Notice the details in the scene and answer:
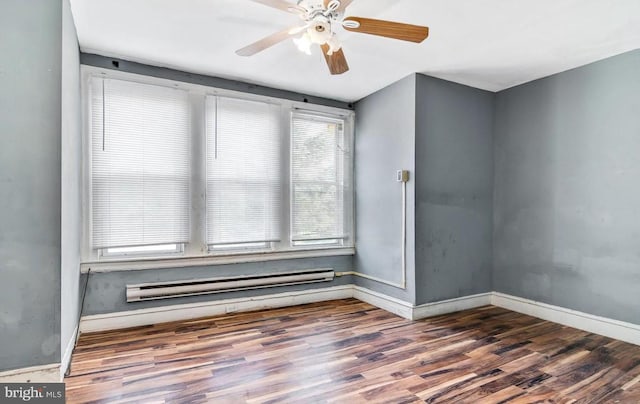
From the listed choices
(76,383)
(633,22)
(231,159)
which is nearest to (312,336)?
(76,383)

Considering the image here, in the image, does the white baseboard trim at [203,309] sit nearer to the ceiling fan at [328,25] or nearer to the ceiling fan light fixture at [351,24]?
the ceiling fan at [328,25]

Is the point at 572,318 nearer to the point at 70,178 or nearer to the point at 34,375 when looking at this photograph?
the point at 34,375

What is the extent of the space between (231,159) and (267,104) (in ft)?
2.57

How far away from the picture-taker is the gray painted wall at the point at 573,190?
302 cm

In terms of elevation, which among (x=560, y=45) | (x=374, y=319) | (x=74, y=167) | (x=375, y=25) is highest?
(x=560, y=45)

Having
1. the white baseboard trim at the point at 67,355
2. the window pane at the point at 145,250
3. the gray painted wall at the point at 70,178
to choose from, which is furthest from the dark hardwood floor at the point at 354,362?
the window pane at the point at 145,250

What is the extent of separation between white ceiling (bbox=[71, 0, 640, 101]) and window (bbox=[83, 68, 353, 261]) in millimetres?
346

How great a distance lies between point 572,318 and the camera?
3354 millimetres

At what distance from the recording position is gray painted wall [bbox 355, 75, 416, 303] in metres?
3.63

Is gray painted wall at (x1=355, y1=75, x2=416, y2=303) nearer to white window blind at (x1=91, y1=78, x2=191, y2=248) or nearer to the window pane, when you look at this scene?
white window blind at (x1=91, y1=78, x2=191, y2=248)

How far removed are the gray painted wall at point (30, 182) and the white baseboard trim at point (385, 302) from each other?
2.95 metres

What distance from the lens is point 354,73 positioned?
11.8 feet

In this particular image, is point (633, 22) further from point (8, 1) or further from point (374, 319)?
point (8, 1)

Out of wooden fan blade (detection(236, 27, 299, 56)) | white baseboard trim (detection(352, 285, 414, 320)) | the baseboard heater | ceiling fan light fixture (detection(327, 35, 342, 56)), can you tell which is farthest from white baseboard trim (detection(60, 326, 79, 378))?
white baseboard trim (detection(352, 285, 414, 320))
